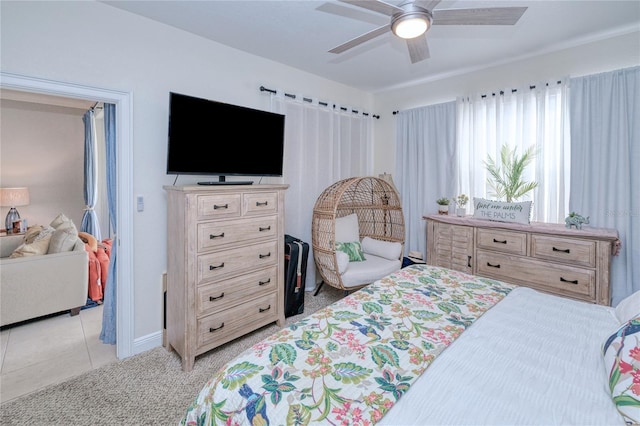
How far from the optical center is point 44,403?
1884 mm

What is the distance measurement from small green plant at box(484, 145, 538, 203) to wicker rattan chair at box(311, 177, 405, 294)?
42.9 inches

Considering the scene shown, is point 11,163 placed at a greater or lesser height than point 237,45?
lesser

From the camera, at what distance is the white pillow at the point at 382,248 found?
3533mm

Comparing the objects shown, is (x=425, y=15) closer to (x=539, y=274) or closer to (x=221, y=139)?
(x=221, y=139)

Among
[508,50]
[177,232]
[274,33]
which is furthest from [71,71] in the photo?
[508,50]

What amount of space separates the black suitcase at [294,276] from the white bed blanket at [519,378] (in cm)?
191

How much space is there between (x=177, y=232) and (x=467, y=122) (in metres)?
3.41

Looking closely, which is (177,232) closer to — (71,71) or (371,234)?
(71,71)

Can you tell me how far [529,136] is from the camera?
326cm

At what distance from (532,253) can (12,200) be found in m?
6.64

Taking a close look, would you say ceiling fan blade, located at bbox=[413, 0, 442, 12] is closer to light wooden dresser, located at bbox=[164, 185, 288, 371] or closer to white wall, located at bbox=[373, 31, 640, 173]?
light wooden dresser, located at bbox=[164, 185, 288, 371]

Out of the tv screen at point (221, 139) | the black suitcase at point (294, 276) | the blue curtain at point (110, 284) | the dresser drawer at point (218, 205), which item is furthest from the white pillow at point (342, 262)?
the blue curtain at point (110, 284)

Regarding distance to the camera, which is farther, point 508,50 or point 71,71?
point 508,50

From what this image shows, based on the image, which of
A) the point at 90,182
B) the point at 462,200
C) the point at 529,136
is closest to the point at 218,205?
the point at 462,200
